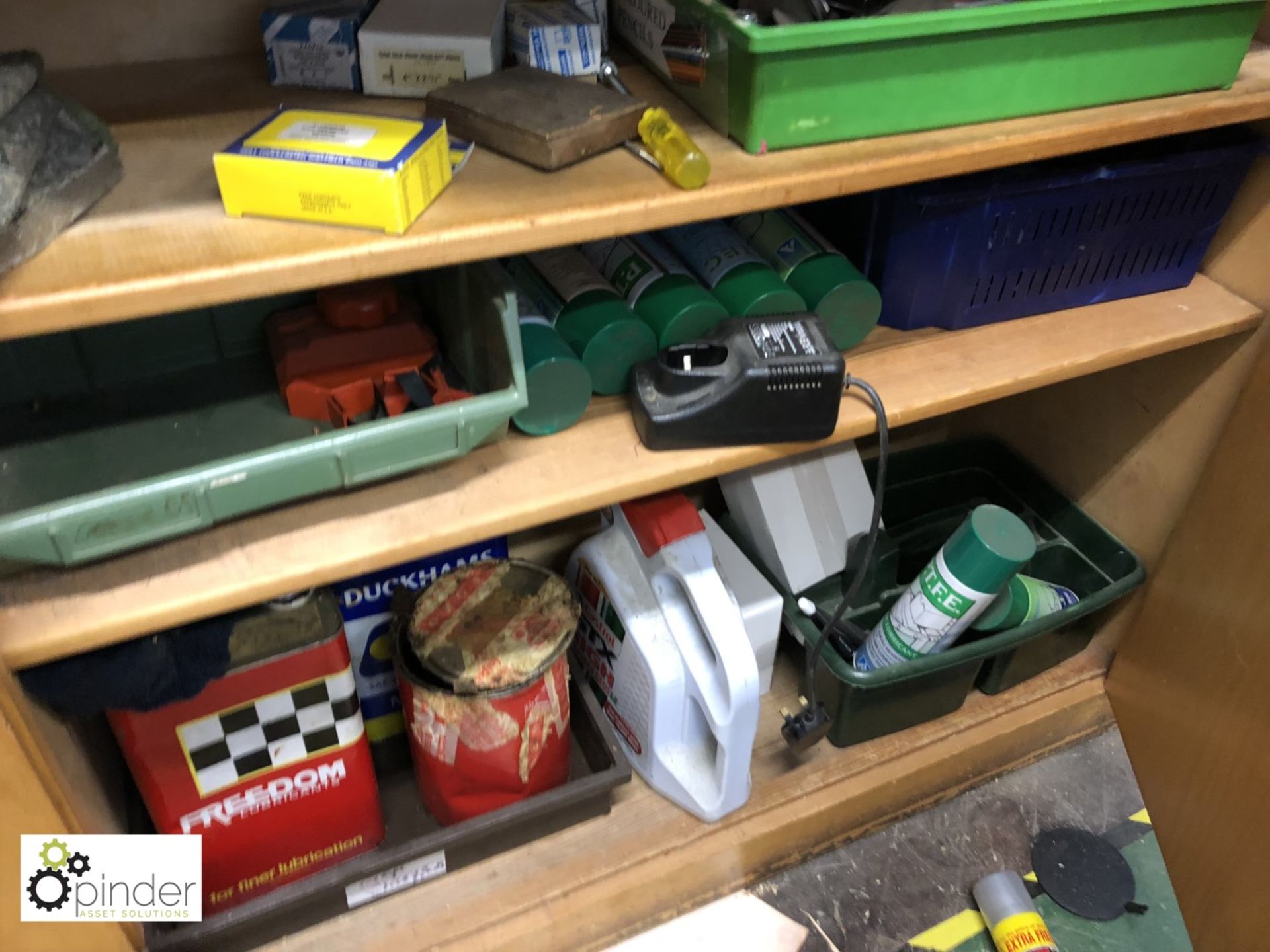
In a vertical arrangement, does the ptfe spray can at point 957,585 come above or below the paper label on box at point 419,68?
below

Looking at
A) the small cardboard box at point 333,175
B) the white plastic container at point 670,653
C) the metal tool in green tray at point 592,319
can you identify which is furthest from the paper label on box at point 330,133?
the white plastic container at point 670,653

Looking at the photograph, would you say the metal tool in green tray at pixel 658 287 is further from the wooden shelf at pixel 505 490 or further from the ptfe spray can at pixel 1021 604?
the ptfe spray can at pixel 1021 604

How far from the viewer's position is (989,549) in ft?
2.89

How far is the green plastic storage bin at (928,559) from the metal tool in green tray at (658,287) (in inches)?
15.0

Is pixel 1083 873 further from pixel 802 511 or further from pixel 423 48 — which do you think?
pixel 423 48

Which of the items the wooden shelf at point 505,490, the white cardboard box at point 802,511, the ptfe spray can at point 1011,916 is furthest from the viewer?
the white cardboard box at point 802,511

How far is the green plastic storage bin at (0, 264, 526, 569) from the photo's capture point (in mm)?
588

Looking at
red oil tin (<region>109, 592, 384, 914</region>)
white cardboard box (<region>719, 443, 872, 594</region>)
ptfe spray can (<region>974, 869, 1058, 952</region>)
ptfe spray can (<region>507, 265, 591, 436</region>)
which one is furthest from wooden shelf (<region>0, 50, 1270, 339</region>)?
ptfe spray can (<region>974, 869, 1058, 952</region>)

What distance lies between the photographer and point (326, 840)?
889mm

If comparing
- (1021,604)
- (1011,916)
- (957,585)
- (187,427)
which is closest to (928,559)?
(1021,604)

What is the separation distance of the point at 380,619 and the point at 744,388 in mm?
478

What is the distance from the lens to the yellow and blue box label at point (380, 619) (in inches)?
37.0

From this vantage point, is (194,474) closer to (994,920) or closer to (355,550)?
(355,550)

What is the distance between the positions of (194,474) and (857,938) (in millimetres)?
799
